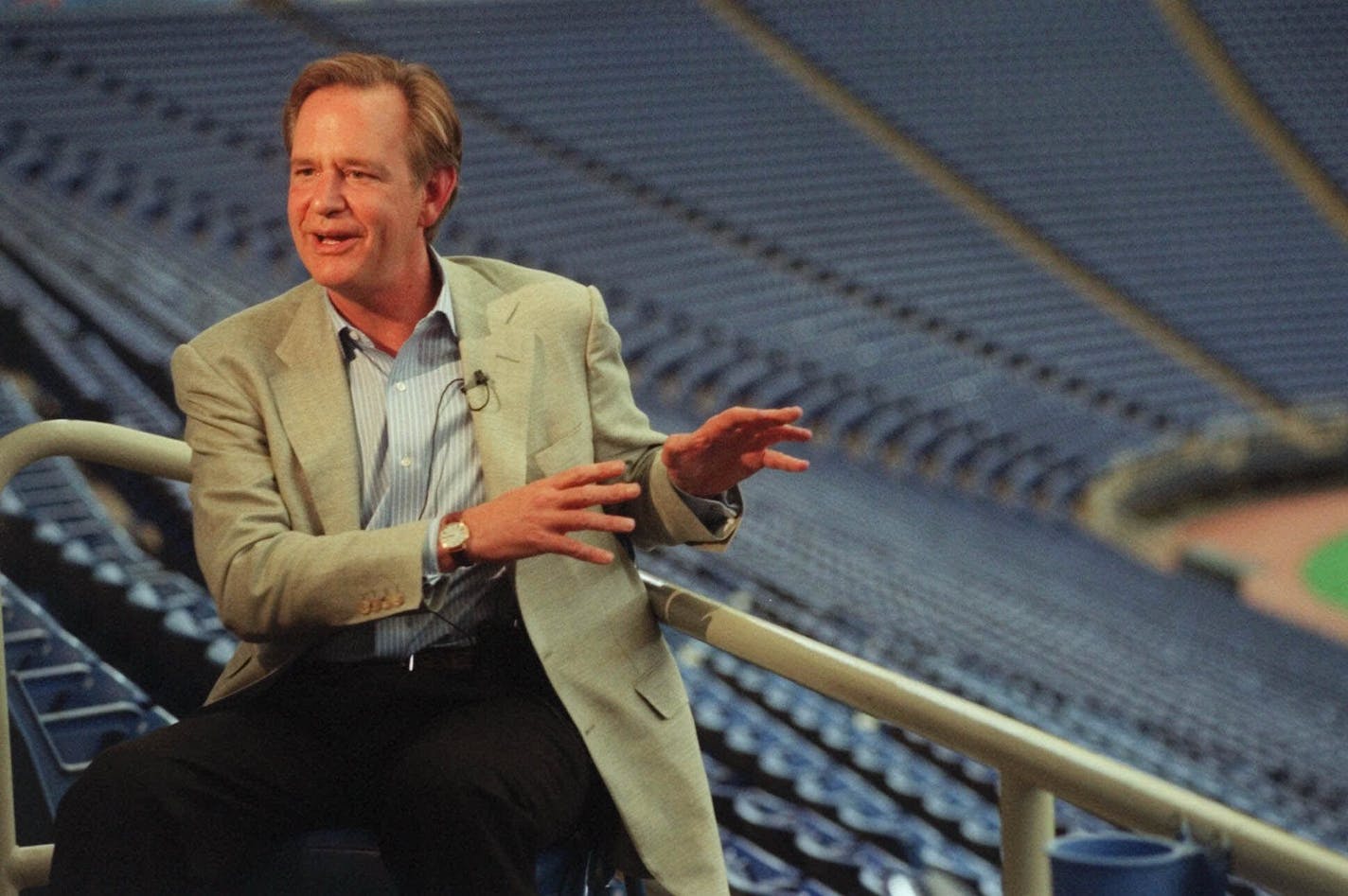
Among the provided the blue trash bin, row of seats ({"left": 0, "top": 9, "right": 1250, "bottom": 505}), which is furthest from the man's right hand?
row of seats ({"left": 0, "top": 9, "right": 1250, "bottom": 505})

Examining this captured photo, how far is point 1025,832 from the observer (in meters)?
1.11

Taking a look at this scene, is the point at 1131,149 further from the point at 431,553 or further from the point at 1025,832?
the point at 1025,832

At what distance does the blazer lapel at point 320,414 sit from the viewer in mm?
1529

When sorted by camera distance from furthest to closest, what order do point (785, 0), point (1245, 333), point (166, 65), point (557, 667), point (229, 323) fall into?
point (785, 0) < point (1245, 333) < point (166, 65) < point (229, 323) < point (557, 667)

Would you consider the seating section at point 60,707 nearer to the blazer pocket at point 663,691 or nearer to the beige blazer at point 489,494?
the beige blazer at point 489,494

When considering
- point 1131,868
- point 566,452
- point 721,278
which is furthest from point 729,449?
point 721,278

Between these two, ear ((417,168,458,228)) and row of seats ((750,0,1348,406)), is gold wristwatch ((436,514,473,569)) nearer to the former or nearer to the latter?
ear ((417,168,458,228))

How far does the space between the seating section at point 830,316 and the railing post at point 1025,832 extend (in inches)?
35.9

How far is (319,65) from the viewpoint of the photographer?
60.5 inches

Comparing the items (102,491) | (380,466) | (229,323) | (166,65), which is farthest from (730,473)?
(166,65)

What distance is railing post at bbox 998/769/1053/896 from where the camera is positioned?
43.6 inches

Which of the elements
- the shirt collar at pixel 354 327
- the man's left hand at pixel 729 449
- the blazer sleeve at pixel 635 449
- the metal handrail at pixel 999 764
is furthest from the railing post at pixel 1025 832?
the shirt collar at pixel 354 327

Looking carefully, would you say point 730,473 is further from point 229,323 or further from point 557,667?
point 229,323

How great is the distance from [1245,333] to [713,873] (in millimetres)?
11662
